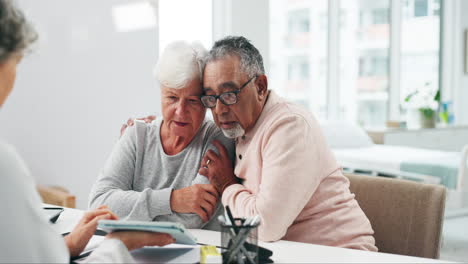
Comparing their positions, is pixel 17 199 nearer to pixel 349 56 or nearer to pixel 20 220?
pixel 20 220

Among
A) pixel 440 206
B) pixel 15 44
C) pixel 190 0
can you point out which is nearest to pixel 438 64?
pixel 190 0

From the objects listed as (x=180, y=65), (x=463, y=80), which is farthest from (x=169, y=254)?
(x=463, y=80)

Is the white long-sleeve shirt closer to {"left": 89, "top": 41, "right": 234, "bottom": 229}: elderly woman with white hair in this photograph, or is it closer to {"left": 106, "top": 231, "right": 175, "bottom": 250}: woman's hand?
{"left": 106, "top": 231, "right": 175, "bottom": 250}: woman's hand

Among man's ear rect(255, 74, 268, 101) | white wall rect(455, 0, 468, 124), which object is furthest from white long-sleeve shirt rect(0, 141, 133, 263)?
white wall rect(455, 0, 468, 124)

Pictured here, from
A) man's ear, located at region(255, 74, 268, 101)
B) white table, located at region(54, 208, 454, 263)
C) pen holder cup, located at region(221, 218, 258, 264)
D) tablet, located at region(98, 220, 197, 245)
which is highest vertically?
man's ear, located at region(255, 74, 268, 101)

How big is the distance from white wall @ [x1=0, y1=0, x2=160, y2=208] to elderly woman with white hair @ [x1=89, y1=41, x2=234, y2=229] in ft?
4.97

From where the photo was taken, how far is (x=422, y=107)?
5.89 meters

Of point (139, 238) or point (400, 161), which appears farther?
point (400, 161)

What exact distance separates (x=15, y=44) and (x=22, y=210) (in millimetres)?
300

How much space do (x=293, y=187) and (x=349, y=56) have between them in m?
4.84

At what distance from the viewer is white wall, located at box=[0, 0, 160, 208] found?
3.15m

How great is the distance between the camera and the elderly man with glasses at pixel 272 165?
1.51m

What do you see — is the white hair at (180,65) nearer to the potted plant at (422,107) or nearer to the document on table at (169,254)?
the document on table at (169,254)

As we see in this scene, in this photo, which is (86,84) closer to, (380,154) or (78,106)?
(78,106)
